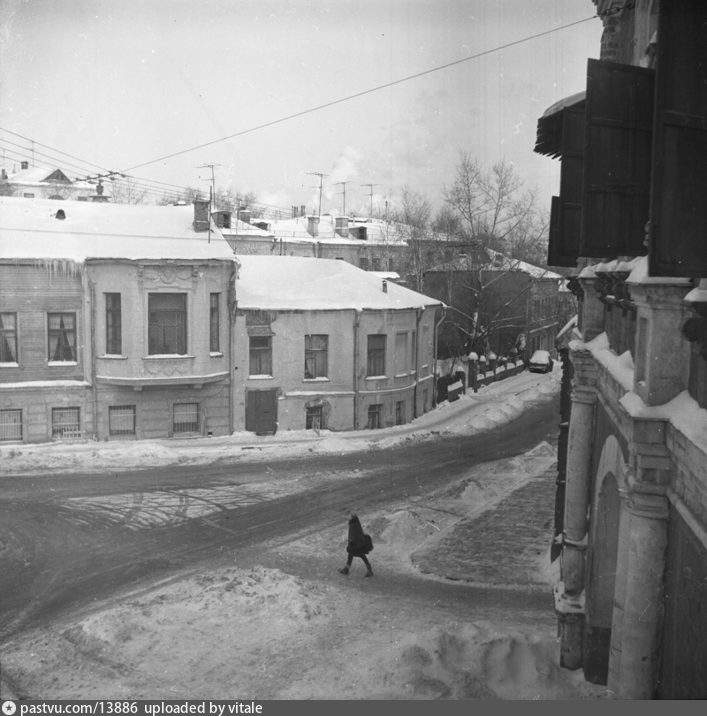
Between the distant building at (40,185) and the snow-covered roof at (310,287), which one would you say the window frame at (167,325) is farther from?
the distant building at (40,185)

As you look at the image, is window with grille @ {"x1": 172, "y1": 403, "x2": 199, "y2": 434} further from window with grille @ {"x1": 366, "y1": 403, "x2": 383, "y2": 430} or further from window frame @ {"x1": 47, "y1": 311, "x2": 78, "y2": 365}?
window with grille @ {"x1": 366, "y1": 403, "x2": 383, "y2": 430}

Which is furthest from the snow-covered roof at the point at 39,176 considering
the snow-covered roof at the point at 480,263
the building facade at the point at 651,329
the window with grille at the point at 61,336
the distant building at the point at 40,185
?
the building facade at the point at 651,329

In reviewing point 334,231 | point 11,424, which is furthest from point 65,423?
point 334,231

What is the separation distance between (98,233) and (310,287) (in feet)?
23.0

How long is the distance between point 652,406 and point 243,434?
20.1 metres

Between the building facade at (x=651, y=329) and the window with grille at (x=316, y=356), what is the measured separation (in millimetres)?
17908

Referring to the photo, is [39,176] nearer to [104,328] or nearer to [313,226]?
[313,226]

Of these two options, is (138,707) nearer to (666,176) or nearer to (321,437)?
(666,176)

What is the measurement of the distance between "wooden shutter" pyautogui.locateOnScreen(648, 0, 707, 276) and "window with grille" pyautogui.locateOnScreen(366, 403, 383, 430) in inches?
894

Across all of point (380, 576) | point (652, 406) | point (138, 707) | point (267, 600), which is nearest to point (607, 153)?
point (652, 406)

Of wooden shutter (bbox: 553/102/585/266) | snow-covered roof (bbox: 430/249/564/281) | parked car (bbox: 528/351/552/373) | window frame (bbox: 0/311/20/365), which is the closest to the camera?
wooden shutter (bbox: 553/102/585/266)

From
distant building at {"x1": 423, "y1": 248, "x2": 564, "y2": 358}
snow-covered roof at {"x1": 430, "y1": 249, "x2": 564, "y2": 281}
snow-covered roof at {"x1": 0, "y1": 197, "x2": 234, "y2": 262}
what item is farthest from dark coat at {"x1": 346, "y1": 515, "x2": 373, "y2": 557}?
snow-covered roof at {"x1": 430, "y1": 249, "x2": 564, "y2": 281}

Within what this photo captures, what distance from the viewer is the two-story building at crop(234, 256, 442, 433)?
25.2 m

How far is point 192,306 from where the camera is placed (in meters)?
23.5
